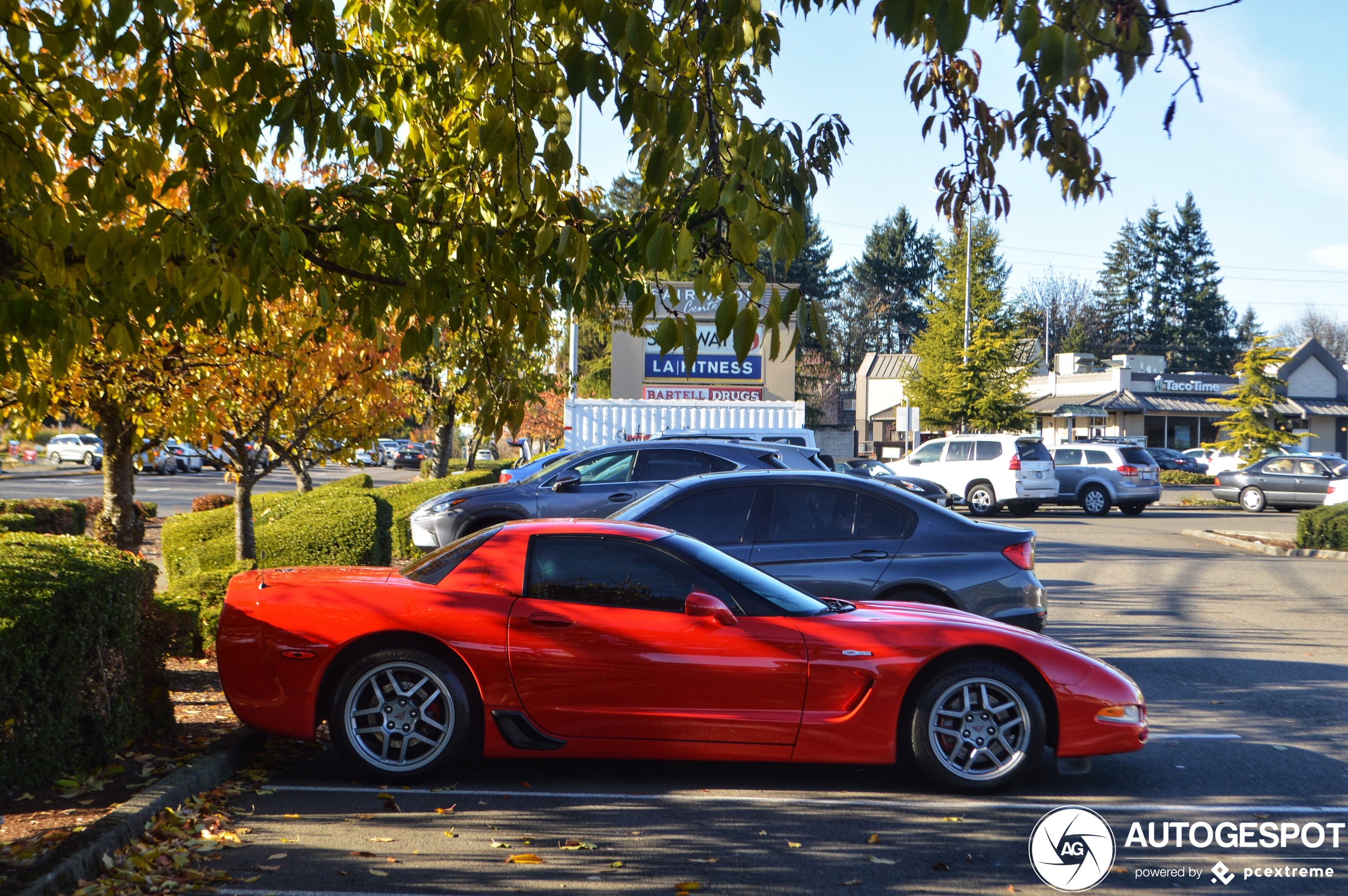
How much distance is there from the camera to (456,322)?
5.50m

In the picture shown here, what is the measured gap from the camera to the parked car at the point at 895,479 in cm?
2131

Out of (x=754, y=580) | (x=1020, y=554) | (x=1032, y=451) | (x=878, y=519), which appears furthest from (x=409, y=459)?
(x=754, y=580)

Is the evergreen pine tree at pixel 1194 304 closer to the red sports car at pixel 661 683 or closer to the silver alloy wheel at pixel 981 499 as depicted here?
the silver alloy wheel at pixel 981 499

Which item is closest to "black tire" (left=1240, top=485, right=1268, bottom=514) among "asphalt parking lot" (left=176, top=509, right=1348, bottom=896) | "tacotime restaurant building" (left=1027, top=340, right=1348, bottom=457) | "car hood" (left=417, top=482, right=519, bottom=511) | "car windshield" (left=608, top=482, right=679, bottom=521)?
"tacotime restaurant building" (left=1027, top=340, right=1348, bottom=457)

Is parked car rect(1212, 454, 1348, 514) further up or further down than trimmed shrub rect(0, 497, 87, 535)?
further up

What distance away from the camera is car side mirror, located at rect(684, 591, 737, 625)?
5.59 m

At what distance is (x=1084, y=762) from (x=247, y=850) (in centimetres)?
409

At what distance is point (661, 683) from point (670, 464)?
7988mm

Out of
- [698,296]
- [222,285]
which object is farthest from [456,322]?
[698,296]

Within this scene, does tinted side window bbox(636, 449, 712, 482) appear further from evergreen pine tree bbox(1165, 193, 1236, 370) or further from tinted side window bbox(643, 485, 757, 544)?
evergreen pine tree bbox(1165, 193, 1236, 370)

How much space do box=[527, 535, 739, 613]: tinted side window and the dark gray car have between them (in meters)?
2.14

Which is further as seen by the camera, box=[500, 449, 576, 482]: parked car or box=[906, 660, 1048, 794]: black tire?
box=[500, 449, 576, 482]: parked car

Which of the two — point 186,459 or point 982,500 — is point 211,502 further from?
point 186,459

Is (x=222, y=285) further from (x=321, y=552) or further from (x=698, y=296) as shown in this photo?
(x=321, y=552)
